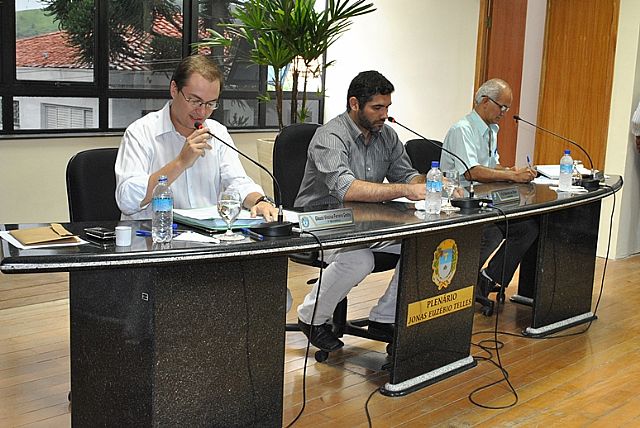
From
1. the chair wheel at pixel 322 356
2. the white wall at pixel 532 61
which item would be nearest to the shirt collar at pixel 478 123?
the chair wheel at pixel 322 356

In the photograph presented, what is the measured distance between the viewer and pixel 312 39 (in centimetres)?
525

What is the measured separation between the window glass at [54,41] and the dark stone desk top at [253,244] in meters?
2.64

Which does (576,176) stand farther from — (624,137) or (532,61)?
(532,61)

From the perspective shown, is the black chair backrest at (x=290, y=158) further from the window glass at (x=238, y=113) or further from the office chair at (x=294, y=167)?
the window glass at (x=238, y=113)

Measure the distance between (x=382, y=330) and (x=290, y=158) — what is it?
849 millimetres

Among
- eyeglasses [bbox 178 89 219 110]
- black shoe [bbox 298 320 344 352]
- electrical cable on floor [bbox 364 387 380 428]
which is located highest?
eyeglasses [bbox 178 89 219 110]

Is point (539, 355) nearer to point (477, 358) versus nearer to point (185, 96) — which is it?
point (477, 358)

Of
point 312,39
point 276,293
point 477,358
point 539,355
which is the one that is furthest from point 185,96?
point 312,39

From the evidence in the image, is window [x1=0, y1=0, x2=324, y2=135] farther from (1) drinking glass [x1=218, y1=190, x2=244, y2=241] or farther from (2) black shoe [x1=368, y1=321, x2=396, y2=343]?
(1) drinking glass [x1=218, y1=190, x2=244, y2=241]

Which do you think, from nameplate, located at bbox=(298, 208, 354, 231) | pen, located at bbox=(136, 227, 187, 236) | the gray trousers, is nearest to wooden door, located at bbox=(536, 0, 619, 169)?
the gray trousers

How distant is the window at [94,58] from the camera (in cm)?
492

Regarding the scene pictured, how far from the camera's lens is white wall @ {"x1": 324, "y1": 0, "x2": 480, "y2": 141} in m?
6.53

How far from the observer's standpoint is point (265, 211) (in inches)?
110

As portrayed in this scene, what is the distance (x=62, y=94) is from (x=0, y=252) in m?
3.18
